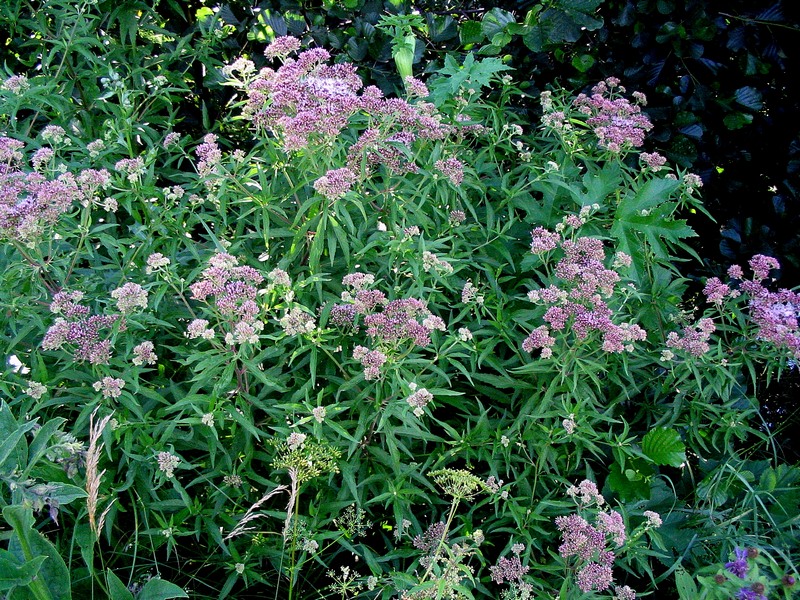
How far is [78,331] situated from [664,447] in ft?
7.05

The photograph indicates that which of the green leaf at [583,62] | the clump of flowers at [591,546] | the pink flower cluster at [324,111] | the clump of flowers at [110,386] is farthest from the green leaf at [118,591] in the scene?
the green leaf at [583,62]

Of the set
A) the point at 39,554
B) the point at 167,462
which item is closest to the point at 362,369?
the point at 167,462

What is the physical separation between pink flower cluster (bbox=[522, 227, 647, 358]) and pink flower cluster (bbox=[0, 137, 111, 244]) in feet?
5.23

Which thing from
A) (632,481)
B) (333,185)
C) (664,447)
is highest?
(333,185)

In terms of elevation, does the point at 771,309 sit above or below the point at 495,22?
below

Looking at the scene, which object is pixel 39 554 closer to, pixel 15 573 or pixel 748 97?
pixel 15 573

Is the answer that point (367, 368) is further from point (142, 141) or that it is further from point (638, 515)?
point (142, 141)

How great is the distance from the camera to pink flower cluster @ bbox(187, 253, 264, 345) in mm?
2520

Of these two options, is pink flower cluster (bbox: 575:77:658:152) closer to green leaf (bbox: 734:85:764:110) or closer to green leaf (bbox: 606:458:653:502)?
green leaf (bbox: 734:85:764:110)

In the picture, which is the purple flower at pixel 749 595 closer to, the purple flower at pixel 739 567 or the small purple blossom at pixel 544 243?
the purple flower at pixel 739 567

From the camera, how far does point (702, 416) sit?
136 inches

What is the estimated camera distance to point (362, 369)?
9.63ft

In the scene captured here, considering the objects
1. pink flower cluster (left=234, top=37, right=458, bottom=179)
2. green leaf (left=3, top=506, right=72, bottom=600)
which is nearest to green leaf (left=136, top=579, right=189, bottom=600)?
green leaf (left=3, top=506, right=72, bottom=600)

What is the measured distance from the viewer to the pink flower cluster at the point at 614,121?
3.52 metres
